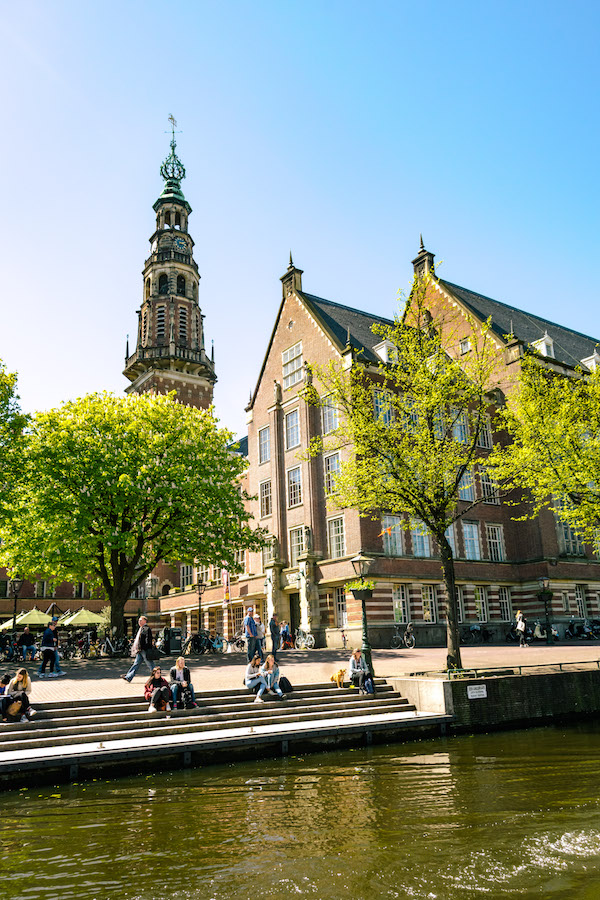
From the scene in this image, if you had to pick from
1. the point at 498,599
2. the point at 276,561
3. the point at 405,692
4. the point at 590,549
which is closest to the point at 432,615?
the point at 498,599

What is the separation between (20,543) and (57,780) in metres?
19.6

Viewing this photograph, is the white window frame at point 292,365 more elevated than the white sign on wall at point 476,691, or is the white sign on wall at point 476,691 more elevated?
the white window frame at point 292,365

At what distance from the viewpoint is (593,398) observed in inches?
1048

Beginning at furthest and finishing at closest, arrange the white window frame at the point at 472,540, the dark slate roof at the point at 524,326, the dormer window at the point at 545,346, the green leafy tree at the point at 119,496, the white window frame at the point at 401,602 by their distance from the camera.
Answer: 1. the dark slate roof at the point at 524,326
2. the dormer window at the point at 545,346
3. the white window frame at the point at 472,540
4. the white window frame at the point at 401,602
5. the green leafy tree at the point at 119,496

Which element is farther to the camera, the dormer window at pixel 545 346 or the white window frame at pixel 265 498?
the dormer window at pixel 545 346

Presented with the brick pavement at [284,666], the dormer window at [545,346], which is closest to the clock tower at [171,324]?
the dormer window at [545,346]

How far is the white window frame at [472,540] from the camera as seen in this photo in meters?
38.8

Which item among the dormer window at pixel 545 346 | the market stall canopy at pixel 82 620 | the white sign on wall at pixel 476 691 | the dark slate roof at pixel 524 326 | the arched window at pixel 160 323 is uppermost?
the arched window at pixel 160 323

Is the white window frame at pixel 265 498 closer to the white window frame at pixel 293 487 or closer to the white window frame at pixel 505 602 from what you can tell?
the white window frame at pixel 293 487

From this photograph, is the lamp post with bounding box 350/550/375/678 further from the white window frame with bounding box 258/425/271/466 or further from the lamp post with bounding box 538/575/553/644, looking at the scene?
the white window frame with bounding box 258/425/271/466

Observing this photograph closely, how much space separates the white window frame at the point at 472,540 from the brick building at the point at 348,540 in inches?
2.9

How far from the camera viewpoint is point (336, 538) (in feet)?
117

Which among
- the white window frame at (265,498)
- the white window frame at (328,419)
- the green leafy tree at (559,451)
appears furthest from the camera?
the white window frame at (265,498)

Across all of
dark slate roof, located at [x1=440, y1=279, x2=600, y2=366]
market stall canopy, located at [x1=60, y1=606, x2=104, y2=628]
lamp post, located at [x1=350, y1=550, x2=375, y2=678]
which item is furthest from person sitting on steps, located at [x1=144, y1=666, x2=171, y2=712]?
dark slate roof, located at [x1=440, y1=279, x2=600, y2=366]
